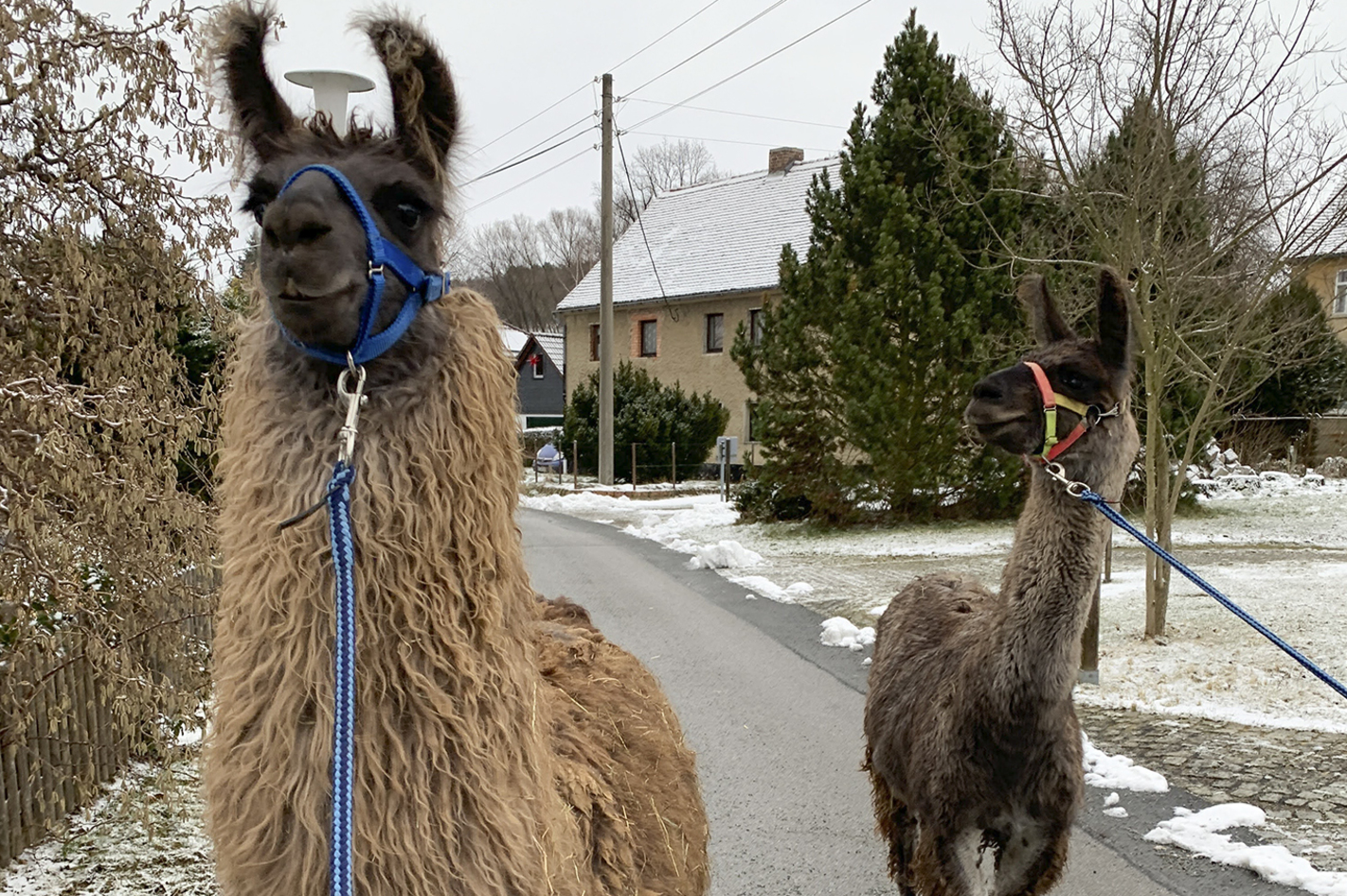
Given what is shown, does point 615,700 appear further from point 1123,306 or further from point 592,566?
point 592,566

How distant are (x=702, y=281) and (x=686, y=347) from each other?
2067mm

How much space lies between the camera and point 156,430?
3.96 metres

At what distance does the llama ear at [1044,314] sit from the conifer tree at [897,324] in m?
10.7

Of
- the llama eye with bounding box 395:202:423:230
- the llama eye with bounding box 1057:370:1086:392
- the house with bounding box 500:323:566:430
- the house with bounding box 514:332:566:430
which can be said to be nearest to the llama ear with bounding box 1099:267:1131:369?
the llama eye with bounding box 1057:370:1086:392

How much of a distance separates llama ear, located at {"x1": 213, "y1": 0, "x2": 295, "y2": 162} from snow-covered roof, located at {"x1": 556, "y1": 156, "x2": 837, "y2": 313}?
996 inches

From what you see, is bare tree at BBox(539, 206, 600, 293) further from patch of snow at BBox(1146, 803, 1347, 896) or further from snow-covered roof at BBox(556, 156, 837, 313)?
patch of snow at BBox(1146, 803, 1347, 896)

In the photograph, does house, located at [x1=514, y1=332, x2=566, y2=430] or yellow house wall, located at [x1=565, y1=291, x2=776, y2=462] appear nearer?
yellow house wall, located at [x1=565, y1=291, x2=776, y2=462]

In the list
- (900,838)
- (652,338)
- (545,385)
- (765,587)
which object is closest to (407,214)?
(900,838)

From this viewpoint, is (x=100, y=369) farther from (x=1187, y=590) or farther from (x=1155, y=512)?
(x=1187, y=590)

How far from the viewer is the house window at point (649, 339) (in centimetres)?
3072

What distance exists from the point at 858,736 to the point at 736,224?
84.6ft

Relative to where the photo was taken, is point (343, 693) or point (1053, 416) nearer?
point (343, 693)

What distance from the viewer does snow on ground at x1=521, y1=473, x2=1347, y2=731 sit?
6.49 metres

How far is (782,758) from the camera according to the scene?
5.50 meters
